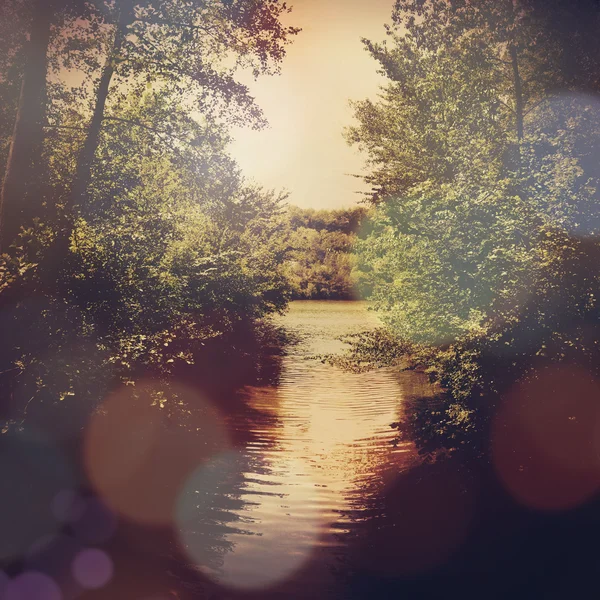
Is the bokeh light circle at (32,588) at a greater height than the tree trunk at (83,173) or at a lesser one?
lesser

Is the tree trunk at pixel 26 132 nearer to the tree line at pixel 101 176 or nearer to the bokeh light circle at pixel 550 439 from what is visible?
the tree line at pixel 101 176

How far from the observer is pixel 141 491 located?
9.57 m

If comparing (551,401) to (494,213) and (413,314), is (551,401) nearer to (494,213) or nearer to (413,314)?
(494,213)

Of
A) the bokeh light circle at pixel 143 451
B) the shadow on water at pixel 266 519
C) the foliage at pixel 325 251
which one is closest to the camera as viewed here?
the shadow on water at pixel 266 519

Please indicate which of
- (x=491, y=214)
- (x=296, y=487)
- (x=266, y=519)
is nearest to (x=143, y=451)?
(x=296, y=487)

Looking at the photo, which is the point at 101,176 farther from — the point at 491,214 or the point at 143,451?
the point at 491,214

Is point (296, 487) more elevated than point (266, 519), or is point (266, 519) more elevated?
point (266, 519)

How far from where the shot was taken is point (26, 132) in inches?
357

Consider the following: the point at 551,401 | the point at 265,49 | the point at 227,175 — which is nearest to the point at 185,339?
the point at 227,175

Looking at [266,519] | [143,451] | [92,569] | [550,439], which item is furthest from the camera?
[143,451]

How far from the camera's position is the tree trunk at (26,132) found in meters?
8.88

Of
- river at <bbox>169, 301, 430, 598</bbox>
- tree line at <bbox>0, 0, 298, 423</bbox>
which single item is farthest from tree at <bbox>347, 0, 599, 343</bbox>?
tree line at <bbox>0, 0, 298, 423</bbox>

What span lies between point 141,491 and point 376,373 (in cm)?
1494

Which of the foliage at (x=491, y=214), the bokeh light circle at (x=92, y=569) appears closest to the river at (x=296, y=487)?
the bokeh light circle at (x=92, y=569)
